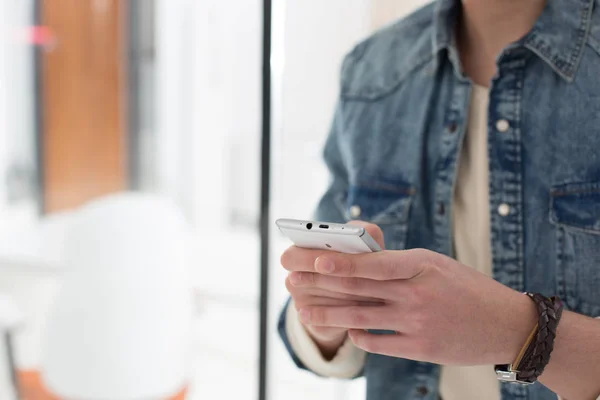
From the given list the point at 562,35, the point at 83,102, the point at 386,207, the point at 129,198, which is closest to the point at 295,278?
the point at 386,207

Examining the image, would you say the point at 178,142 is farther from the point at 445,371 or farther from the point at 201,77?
the point at 445,371

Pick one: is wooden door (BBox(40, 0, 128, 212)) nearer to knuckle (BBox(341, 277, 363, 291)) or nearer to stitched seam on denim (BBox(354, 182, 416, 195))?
stitched seam on denim (BBox(354, 182, 416, 195))

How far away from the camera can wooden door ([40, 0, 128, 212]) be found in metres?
1.50

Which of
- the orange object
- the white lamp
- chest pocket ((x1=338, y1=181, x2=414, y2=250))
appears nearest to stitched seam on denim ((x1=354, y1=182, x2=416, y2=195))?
chest pocket ((x1=338, y1=181, x2=414, y2=250))

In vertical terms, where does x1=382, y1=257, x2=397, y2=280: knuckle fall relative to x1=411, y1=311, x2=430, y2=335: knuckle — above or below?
above

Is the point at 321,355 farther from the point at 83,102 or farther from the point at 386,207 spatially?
the point at 83,102

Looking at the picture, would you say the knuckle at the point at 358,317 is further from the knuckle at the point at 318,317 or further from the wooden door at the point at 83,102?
the wooden door at the point at 83,102

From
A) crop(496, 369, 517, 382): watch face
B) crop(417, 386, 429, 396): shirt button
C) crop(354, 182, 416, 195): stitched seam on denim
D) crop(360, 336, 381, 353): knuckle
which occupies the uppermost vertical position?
crop(354, 182, 416, 195): stitched seam on denim

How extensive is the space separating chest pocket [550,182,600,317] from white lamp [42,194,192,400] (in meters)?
0.92

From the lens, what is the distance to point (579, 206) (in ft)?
1.55

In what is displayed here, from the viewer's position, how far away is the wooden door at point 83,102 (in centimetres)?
150

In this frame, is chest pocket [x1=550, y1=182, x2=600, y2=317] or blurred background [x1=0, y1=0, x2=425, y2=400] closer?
chest pocket [x1=550, y1=182, x2=600, y2=317]

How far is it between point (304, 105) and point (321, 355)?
0.33 m

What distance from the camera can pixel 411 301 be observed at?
1.32 ft
